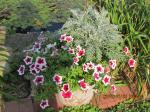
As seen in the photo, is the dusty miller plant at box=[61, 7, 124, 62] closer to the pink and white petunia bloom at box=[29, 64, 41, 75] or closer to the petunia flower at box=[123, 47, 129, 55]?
the petunia flower at box=[123, 47, 129, 55]

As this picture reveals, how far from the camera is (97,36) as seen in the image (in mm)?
4719

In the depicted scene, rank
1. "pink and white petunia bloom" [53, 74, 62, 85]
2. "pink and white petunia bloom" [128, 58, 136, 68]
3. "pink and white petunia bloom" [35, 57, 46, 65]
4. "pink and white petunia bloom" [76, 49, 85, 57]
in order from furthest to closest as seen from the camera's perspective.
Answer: "pink and white petunia bloom" [128, 58, 136, 68] → "pink and white petunia bloom" [76, 49, 85, 57] → "pink and white petunia bloom" [35, 57, 46, 65] → "pink and white petunia bloom" [53, 74, 62, 85]

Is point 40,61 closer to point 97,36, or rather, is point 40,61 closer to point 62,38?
point 62,38

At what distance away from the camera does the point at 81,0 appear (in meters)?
6.81

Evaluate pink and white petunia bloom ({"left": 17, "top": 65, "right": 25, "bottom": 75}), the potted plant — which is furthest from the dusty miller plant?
pink and white petunia bloom ({"left": 17, "top": 65, "right": 25, "bottom": 75})

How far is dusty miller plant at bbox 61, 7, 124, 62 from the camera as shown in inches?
183

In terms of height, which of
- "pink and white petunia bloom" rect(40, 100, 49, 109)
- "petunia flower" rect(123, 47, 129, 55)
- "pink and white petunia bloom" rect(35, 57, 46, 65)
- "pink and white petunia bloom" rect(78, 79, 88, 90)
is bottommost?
"pink and white petunia bloom" rect(40, 100, 49, 109)

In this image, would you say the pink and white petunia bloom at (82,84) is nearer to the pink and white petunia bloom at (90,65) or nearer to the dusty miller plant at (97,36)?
the pink and white petunia bloom at (90,65)

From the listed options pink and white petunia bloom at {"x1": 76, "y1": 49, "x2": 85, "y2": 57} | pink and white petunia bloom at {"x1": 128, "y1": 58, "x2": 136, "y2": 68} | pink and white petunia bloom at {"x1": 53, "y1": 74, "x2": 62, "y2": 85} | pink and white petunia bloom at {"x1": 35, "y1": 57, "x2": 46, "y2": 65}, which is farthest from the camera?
pink and white petunia bloom at {"x1": 128, "y1": 58, "x2": 136, "y2": 68}

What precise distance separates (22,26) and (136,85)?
2.10m

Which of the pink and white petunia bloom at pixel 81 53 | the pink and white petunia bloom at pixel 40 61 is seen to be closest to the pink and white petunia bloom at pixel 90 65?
the pink and white petunia bloom at pixel 81 53

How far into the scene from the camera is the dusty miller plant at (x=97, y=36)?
183 inches

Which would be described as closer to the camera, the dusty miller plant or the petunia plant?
the petunia plant

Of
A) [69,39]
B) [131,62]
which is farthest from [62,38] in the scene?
[131,62]
